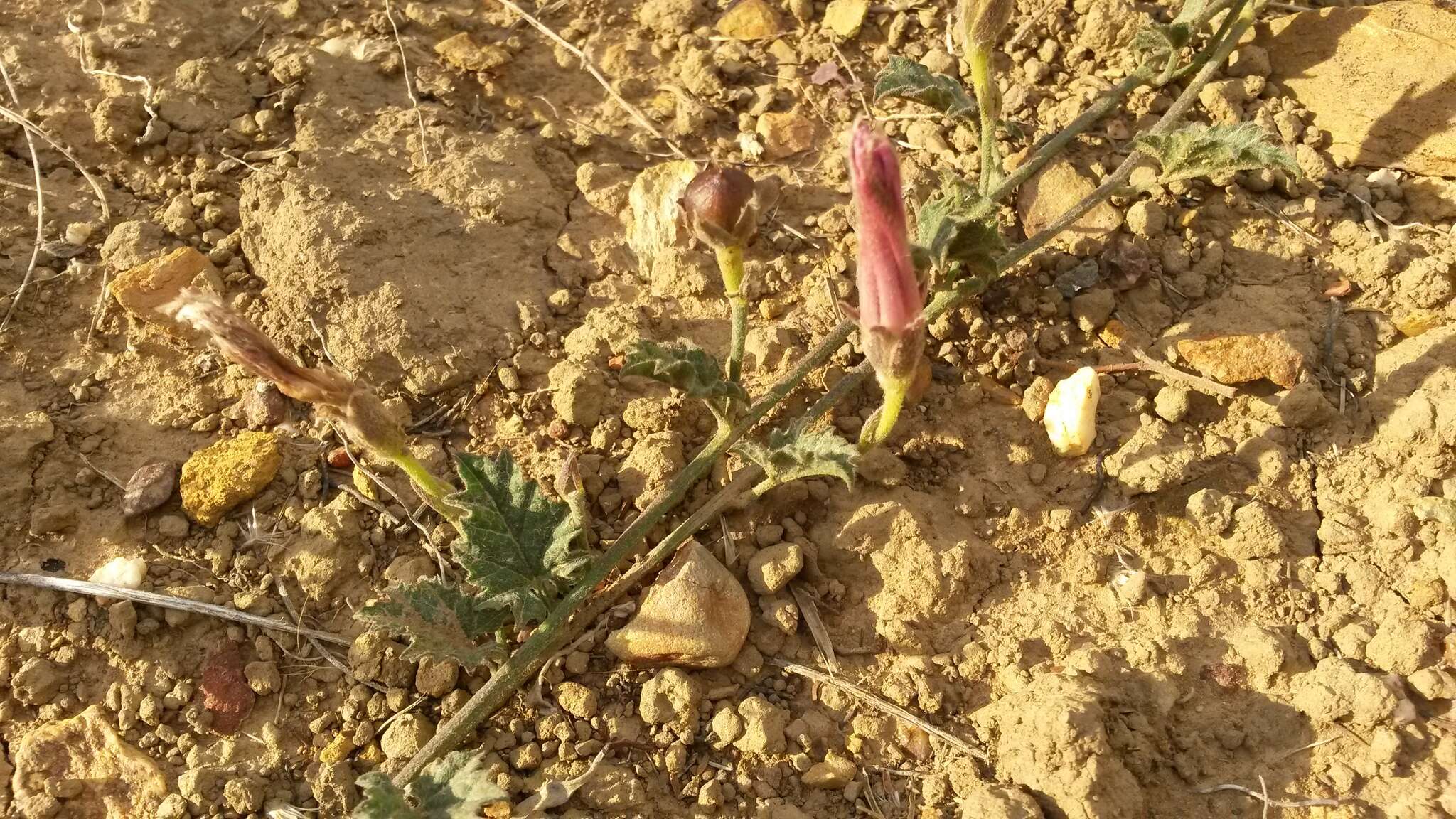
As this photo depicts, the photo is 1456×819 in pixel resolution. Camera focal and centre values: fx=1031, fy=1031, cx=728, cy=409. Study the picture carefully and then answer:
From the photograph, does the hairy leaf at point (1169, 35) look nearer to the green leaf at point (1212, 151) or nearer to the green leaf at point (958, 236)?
the green leaf at point (1212, 151)

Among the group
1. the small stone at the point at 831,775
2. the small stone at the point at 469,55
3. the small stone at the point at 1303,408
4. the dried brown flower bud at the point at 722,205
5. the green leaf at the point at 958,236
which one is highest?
the dried brown flower bud at the point at 722,205

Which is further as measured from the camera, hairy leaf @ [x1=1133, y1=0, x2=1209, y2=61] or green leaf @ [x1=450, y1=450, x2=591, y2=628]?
hairy leaf @ [x1=1133, y1=0, x2=1209, y2=61]

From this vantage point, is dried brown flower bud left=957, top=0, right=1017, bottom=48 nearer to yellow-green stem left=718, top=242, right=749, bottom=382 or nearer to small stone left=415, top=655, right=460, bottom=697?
yellow-green stem left=718, top=242, right=749, bottom=382

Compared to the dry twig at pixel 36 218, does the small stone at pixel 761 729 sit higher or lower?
lower

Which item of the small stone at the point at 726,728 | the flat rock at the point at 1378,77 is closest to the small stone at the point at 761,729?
the small stone at the point at 726,728

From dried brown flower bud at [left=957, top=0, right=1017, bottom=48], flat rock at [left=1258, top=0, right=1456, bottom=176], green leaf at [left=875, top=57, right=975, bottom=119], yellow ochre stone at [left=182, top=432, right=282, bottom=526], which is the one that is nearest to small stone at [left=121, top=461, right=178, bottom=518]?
yellow ochre stone at [left=182, top=432, right=282, bottom=526]

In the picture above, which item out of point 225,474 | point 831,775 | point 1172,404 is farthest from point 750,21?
point 831,775

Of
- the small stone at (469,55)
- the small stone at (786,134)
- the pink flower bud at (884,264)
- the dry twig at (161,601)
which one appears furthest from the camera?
the small stone at (469,55)

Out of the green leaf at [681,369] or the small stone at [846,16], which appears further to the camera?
the small stone at [846,16]
